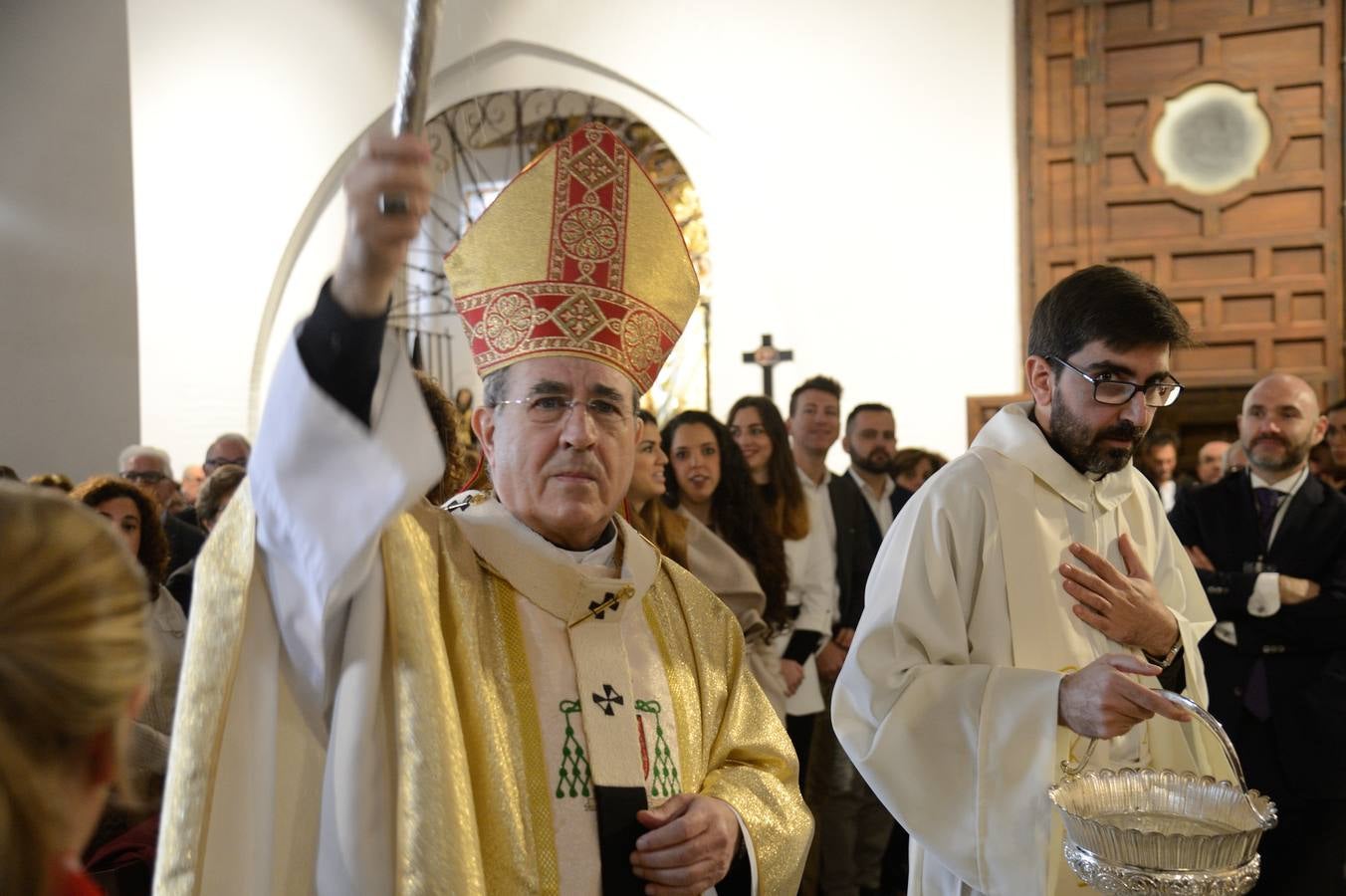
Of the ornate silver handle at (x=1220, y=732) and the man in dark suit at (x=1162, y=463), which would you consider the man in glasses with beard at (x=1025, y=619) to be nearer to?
the ornate silver handle at (x=1220, y=732)

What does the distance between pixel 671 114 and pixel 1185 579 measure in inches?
278

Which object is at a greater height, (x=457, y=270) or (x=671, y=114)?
(x=671, y=114)

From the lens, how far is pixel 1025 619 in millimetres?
2477

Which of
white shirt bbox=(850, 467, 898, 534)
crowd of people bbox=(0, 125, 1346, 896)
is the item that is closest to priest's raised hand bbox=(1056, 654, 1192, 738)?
crowd of people bbox=(0, 125, 1346, 896)

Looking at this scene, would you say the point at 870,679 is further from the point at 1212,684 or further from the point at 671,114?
the point at 671,114

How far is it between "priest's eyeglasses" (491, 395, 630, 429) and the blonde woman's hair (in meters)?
1.11

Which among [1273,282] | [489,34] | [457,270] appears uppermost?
[489,34]

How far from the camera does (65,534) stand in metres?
0.86

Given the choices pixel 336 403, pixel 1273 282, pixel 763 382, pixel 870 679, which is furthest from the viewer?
pixel 763 382

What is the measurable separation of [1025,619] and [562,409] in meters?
1.12

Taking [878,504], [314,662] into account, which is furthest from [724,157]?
[314,662]

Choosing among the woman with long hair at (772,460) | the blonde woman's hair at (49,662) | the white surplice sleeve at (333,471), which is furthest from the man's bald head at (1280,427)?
the blonde woman's hair at (49,662)

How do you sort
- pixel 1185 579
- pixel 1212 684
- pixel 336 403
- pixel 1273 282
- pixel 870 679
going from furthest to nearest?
pixel 1273 282 < pixel 1212 684 < pixel 1185 579 < pixel 870 679 < pixel 336 403

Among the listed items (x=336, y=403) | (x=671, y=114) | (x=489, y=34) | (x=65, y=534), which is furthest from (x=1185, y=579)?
(x=489, y=34)
